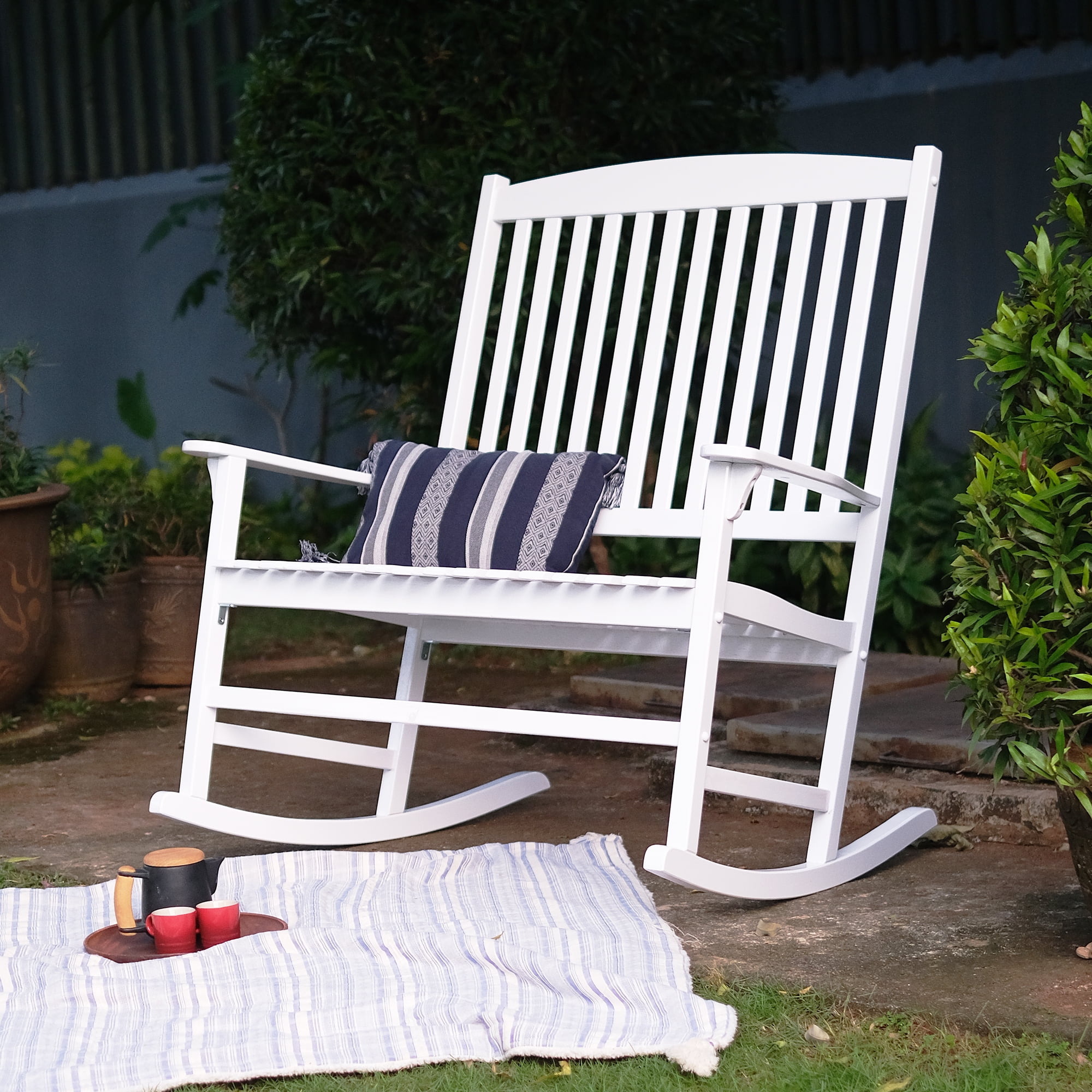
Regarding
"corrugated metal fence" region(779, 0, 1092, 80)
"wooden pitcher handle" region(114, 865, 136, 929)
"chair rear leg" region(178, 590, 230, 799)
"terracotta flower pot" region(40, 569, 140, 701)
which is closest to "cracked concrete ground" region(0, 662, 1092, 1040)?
"terracotta flower pot" region(40, 569, 140, 701)

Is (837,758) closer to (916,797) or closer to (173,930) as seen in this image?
(916,797)

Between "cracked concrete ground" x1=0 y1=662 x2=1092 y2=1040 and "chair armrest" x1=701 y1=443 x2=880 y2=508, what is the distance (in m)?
0.57

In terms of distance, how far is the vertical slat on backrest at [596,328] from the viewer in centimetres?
256

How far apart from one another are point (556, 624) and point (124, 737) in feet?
5.37

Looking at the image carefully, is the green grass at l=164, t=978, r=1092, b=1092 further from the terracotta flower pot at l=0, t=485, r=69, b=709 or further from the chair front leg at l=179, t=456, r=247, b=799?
the terracotta flower pot at l=0, t=485, r=69, b=709

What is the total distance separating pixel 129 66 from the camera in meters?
5.97

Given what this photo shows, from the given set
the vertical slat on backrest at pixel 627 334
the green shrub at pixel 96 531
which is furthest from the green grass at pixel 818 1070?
the green shrub at pixel 96 531

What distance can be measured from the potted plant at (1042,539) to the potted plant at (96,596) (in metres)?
2.51

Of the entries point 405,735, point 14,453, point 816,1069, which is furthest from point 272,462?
point 14,453

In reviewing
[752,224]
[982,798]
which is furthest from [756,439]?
[982,798]

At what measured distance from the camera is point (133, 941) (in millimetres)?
1885

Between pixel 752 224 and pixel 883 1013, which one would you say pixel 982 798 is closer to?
pixel 883 1013

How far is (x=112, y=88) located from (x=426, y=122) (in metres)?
2.84

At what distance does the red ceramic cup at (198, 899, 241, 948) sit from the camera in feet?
6.13
